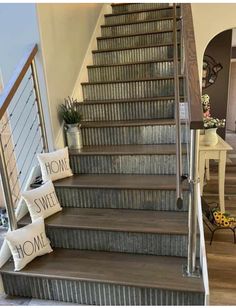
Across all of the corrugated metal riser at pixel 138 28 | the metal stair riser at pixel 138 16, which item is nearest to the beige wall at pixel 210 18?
the corrugated metal riser at pixel 138 28

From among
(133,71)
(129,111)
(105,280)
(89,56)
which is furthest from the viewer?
(89,56)

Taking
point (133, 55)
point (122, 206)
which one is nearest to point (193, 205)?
point (122, 206)

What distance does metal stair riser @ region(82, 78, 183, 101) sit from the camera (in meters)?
2.69

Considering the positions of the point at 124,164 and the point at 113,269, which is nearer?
the point at 113,269

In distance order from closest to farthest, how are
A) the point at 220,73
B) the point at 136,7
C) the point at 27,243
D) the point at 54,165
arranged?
the point at 27,243 → the point at 54,165 → the point at 136,7 → the point at 220,73

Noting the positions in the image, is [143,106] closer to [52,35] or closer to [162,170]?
[162,170]

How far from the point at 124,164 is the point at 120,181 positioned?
209mm

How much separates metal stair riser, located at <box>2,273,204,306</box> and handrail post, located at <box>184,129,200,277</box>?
0.48 feet

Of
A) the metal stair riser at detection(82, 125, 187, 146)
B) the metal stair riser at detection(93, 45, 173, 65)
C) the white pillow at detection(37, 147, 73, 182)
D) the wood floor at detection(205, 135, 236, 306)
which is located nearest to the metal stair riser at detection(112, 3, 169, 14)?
the metal stair riser at detection(93, 45, 173, 65)

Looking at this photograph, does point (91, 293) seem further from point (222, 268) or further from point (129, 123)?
point (129, 123)

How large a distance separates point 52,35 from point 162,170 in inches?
59.1

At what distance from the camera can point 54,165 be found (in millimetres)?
2150

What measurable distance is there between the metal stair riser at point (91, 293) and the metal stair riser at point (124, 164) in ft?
2.96

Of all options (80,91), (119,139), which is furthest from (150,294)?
(80,91)
